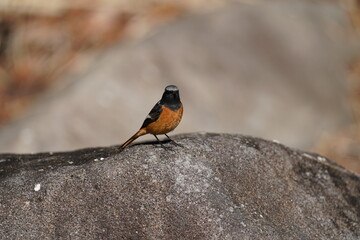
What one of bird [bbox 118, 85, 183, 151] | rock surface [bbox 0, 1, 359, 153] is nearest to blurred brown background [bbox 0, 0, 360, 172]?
rock surface [bbox 0, 1, 359, 153]

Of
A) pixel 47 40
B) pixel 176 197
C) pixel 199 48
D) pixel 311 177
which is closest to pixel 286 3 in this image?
pixel 199 48

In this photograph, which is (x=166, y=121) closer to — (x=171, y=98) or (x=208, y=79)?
(x=171, y=98)

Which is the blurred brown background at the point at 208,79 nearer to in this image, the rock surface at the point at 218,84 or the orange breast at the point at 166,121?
the rock surface at the point at 218,84

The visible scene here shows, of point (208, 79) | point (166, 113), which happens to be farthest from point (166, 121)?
point (208, 79)

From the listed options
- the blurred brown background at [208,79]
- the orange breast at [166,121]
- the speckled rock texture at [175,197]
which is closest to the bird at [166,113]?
the orange breast at [166,121]

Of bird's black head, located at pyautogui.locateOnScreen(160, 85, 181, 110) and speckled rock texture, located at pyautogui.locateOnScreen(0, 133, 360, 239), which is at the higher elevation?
bird's black head, located at pyautogui.locateOnScreen(160, 85, 181, 110)

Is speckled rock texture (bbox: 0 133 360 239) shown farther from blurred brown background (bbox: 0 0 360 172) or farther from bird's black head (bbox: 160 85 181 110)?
blurred brown background (bbox: 0 0 360 172)
